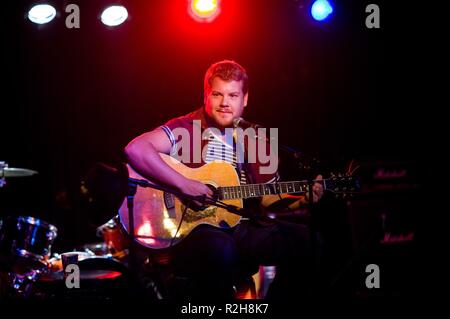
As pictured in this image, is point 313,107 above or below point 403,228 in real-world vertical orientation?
above

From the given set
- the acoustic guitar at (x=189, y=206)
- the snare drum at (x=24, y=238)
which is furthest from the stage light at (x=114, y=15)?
the snare drum at (x=24, y=238)

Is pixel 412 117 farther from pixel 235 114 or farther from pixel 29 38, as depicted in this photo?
pixel 29 38

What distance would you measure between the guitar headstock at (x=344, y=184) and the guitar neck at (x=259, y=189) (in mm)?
197

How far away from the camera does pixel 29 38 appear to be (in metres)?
5.88

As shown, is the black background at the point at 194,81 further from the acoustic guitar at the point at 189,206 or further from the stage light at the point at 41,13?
the acoustic guitar at the point at 189,206

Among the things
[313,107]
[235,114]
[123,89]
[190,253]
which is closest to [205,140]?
[235,114]

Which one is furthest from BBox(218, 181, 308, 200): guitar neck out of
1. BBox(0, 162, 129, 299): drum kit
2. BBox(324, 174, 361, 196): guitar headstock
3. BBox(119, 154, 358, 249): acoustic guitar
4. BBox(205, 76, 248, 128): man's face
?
BBox(0, 162, 129, 299): drum kit

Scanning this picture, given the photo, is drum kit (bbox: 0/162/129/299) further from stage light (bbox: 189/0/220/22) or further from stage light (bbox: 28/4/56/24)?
stage light (bbox: 189/0/220/22)

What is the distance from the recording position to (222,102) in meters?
4.39

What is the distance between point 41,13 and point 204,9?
1637 millimetres

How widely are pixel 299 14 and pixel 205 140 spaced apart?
2542 millimetres

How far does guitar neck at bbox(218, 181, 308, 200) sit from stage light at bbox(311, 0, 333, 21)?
2.23m

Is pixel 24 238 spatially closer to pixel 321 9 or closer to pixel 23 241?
pixel 23 241

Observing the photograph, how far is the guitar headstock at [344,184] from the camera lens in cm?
402
